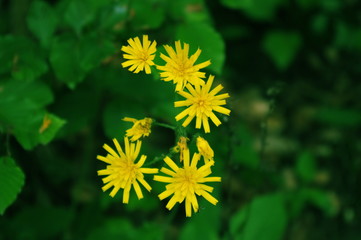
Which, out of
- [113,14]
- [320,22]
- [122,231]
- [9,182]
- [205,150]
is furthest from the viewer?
[320,22]

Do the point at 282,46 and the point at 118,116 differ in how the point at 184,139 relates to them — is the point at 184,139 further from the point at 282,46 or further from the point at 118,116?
the point at 282,46

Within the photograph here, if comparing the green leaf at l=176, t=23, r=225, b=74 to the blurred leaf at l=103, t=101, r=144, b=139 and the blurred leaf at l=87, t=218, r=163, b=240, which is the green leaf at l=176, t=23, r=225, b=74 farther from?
the blurred leaf at l=87, t=218, r=163, b=240

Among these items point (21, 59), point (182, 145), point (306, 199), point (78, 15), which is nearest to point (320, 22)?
point (306, 199)

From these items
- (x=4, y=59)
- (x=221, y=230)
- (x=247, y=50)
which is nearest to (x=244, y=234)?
(x=221, y=230)

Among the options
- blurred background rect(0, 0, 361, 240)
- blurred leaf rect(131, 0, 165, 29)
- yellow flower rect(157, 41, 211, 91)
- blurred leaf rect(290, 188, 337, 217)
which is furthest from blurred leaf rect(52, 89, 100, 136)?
blurred leaf rect(290, 188, 337, 217)

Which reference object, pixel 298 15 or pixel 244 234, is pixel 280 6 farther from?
pixel 244 234

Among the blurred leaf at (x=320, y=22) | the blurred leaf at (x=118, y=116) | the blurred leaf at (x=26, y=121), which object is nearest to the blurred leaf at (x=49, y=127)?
the blurred leaf at (x=26, y=121)
